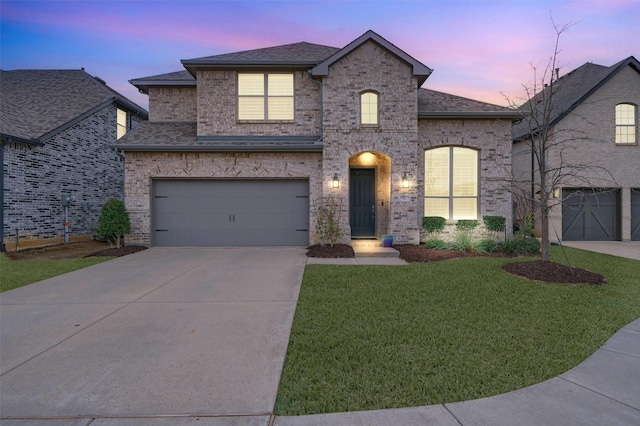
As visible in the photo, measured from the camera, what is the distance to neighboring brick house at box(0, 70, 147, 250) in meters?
10.1

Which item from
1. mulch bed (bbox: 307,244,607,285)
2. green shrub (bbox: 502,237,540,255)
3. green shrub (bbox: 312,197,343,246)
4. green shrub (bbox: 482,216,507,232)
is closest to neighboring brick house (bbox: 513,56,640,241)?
green shrub (bbox: 482,216,507,232)

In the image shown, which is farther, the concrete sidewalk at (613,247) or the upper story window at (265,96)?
the upper story window at (265,96)

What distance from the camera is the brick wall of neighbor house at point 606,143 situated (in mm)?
12055

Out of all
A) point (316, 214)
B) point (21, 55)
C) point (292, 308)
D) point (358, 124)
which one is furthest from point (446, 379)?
point (21, 55)

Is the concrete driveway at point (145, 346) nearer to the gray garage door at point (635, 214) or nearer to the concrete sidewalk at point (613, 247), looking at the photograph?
the concrete sidewalk at point (613, 247)

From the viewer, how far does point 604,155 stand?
476 inches

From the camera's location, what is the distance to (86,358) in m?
3.14

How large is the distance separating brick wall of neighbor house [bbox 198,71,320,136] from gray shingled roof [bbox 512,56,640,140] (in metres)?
7.53

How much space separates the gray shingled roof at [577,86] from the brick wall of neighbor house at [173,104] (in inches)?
497

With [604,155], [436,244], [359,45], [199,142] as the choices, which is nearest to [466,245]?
[436,244]

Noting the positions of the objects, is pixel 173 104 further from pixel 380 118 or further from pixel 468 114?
pixel 468 114

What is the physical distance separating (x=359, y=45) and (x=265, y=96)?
12.0 feet

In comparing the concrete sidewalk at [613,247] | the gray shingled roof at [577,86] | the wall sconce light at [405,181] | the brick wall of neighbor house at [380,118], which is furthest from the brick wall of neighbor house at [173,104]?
the concrete sidewalk at [613,247]

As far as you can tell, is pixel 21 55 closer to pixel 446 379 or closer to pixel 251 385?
pixel 251 385
